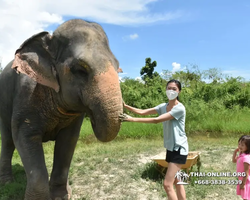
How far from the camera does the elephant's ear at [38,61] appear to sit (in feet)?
9.46

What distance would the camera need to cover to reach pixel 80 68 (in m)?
2.57

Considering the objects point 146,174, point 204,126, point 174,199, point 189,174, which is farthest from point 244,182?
point 204,126

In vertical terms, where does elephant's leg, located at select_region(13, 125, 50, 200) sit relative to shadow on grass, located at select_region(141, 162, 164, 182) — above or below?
above

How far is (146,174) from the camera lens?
4559 millimetres

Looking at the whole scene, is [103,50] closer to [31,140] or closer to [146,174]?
[31,140]

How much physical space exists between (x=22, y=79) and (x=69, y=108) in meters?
0.71

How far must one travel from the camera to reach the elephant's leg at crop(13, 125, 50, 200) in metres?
3.03

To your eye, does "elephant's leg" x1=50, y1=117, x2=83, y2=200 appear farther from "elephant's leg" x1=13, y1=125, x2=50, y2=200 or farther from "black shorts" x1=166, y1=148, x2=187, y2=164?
"black shorts" x1=166, y1=148, x2=187, y2=164

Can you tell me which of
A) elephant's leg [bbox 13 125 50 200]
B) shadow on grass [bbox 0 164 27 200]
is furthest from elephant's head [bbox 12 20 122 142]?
shadow on grass [bbox 0 164 27 200]

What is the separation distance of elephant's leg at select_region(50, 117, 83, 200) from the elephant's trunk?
4.44ft

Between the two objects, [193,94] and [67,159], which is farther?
[193,94]

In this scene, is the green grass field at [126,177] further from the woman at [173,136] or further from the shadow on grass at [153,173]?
the woman at [173,136]

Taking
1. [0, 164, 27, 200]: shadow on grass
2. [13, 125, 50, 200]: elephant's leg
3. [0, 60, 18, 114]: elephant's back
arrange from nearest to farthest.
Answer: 1. [13, 125, 50, 200]: elephant's leg
2. [0, 60, 18, 114]: elephant's back
3. [0, 164, 27, 200]: shadow on grass

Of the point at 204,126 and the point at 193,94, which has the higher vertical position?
the point at 193,94
